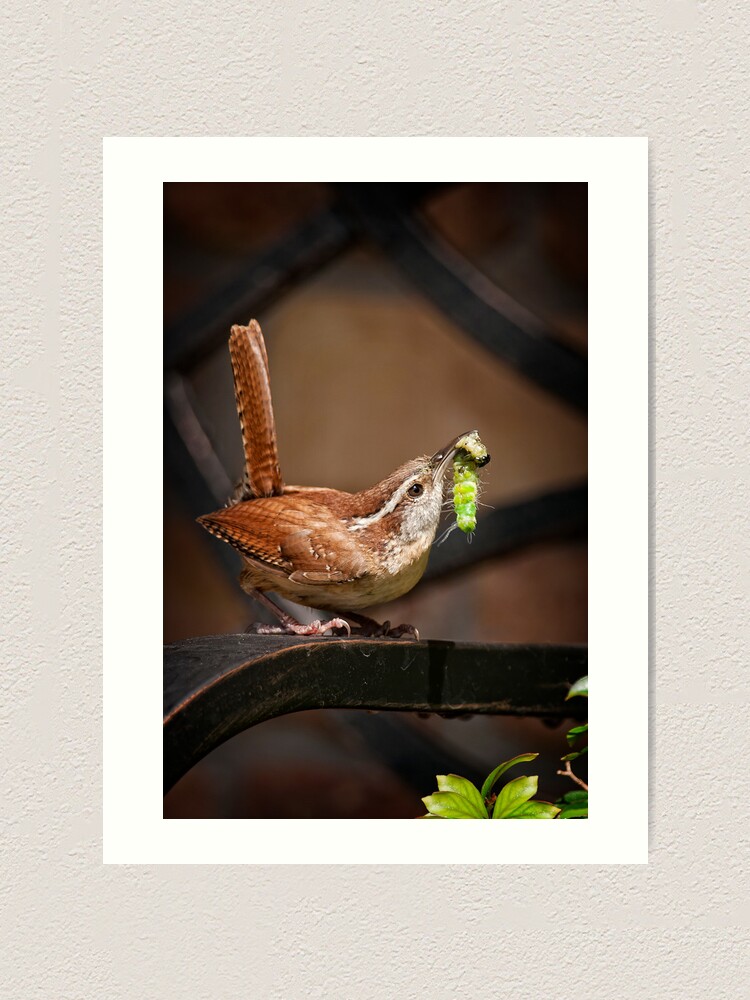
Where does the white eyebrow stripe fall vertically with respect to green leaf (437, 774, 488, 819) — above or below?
above

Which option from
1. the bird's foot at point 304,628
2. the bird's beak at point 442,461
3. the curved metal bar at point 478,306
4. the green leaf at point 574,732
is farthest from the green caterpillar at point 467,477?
the green leaf at point 574,732

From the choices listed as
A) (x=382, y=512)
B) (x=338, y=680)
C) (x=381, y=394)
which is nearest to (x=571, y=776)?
(x=338, y=680)

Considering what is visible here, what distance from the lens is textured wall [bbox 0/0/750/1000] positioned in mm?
1464

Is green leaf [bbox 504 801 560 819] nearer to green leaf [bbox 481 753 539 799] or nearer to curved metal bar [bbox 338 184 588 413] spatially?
green leaf [bbox 481 753 539 799]

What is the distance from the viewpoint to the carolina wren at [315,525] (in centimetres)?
148

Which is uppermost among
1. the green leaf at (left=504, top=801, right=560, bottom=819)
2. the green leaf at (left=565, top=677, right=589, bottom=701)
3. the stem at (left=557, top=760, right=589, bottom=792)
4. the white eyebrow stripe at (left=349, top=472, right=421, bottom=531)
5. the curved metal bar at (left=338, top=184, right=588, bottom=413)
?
the curved metal bar at (left=338, top=184, right=588, bottom=413)

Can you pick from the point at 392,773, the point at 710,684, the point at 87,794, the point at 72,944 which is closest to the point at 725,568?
the point at 710,684

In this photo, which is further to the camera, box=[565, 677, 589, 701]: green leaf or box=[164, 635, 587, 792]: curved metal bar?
box=[565, 677, 589, 701]: green leaf

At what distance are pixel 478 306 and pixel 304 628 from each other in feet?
1.98

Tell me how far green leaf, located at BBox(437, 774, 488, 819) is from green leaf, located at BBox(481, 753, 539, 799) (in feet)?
0.04

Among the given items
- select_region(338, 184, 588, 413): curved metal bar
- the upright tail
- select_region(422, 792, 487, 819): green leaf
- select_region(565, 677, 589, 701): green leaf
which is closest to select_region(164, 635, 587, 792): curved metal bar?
select_region(565, 677, 589, 701): green leaf

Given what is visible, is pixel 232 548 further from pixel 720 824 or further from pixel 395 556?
pixel 720 824

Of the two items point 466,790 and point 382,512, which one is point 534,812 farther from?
point 382,512

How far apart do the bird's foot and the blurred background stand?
38 mm
